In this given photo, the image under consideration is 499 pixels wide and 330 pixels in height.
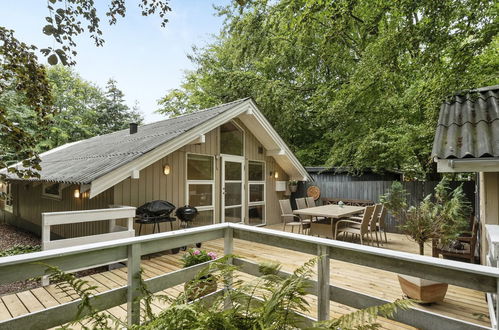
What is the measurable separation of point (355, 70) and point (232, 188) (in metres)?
4.90

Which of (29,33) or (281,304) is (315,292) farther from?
(29,33)

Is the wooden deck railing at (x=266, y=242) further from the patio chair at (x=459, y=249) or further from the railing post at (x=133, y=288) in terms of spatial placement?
the patio chair at (x=459, y=249)

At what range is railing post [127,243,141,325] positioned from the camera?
1.71 m

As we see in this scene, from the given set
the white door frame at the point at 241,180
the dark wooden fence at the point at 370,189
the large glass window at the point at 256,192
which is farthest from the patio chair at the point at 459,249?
the large glass window at the point at 256,192

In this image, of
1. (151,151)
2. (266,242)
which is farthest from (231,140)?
(266,242)

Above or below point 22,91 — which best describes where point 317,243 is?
below

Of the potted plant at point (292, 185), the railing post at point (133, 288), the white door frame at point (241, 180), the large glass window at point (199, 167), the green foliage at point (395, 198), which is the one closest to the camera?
the railing post at point (133, 288)

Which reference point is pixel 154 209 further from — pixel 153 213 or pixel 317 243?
pixel 317 243

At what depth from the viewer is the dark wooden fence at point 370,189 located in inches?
296

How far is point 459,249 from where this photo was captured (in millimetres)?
4359

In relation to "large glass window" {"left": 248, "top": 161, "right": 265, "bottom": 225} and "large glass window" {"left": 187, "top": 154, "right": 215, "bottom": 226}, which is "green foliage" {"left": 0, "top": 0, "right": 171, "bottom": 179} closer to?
"large glass window" {"left": 187, "top": 154, "right": 215, "bottom": 226}

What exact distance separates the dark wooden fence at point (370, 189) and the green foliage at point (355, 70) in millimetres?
707

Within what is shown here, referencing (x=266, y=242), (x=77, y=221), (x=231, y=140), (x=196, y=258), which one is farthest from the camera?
(x=231, y=140)

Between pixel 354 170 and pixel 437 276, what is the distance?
842 cm
